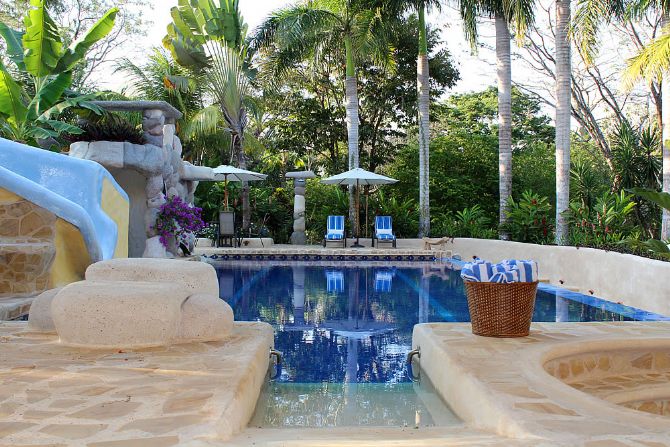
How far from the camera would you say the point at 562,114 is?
43.0ft

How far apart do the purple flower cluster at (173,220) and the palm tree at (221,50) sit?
6156 millimetres

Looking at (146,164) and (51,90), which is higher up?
(51,90)

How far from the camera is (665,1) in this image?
1146cm

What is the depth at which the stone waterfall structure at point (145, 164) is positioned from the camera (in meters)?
11.8

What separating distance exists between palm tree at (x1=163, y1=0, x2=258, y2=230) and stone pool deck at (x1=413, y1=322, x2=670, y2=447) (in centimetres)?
1492

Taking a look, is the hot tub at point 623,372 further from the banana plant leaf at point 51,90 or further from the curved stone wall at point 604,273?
the banana plant leaf at point 51,90

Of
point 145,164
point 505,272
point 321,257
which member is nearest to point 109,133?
point 145,164

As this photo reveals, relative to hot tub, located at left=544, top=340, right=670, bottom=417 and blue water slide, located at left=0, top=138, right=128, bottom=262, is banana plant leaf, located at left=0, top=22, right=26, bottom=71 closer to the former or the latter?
blue water slide, located at left=0, top=138, right=128, bottom=262

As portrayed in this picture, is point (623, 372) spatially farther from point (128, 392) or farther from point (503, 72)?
point (503, 72)

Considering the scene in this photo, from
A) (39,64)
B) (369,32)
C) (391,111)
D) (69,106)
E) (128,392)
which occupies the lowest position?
(128,392)

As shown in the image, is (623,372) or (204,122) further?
(204,122)

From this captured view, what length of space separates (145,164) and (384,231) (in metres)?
8.05

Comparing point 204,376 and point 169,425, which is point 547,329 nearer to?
point 204,376

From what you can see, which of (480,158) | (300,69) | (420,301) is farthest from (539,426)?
(300,69)
